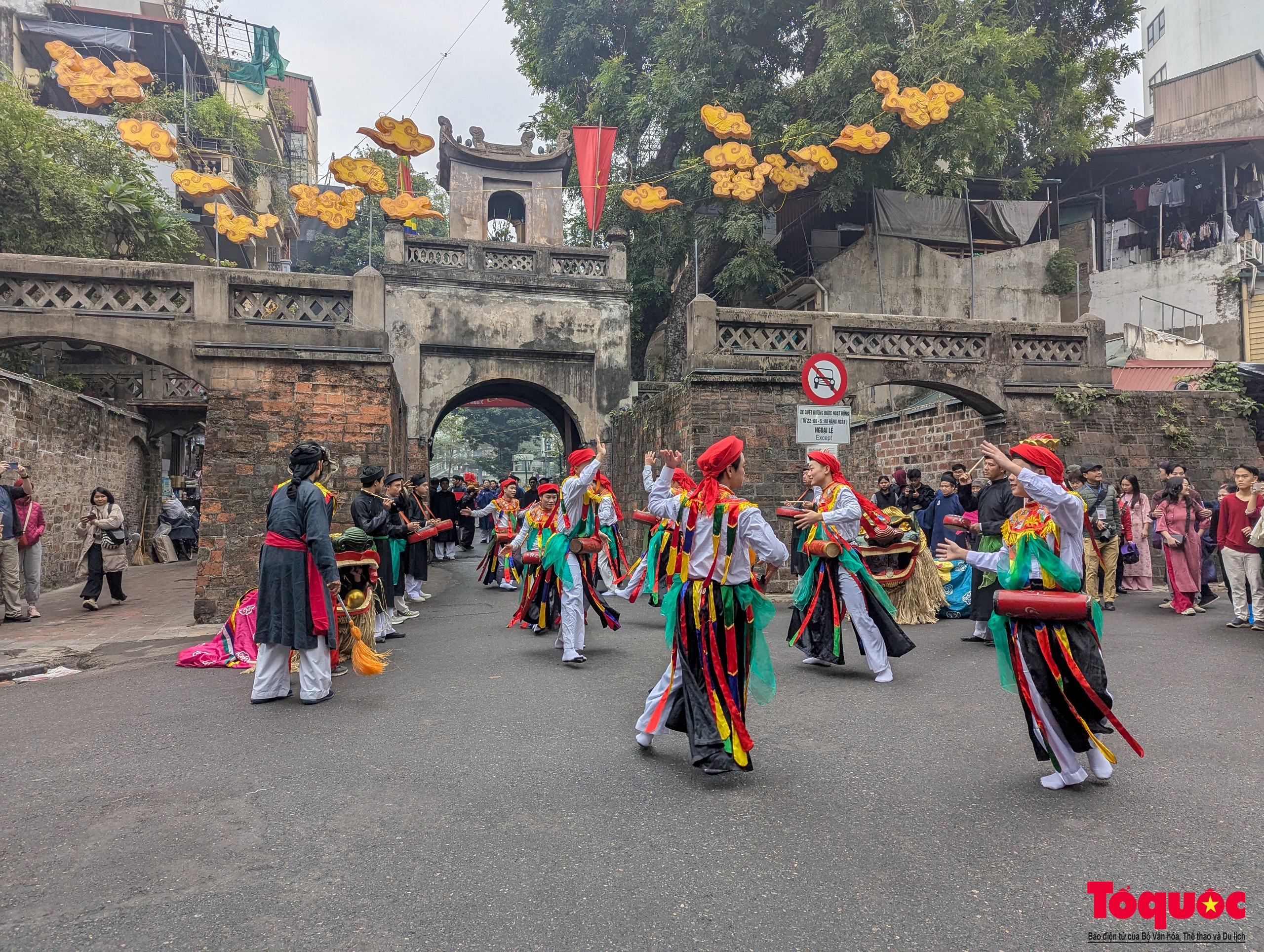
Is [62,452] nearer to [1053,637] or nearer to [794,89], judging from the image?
[1053,637]

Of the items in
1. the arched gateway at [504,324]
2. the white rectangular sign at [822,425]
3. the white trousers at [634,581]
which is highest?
the arched gateway at [504,324]

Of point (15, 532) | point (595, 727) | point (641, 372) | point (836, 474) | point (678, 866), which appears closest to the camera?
point (678, 866)

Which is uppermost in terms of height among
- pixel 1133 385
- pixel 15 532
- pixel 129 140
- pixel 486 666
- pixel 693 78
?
pixel 693 78

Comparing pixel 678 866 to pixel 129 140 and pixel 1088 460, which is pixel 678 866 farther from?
pixel 129 140

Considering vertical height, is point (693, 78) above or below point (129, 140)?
above

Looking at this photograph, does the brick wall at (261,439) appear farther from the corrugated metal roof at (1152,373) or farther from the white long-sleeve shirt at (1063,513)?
the corrugated metal roof at (1152,373)

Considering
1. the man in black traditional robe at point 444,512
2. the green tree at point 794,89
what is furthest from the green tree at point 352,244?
the man in black traditional robe at point 444,512

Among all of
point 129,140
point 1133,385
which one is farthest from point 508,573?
point 1133,385

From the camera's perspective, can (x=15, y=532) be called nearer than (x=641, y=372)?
Yes

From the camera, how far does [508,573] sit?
12742mm

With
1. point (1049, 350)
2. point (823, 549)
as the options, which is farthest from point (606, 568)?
point (1049, 350)

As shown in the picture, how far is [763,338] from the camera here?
39.7 feet

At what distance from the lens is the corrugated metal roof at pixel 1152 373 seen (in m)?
19.7

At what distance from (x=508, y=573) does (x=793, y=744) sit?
8.63m
